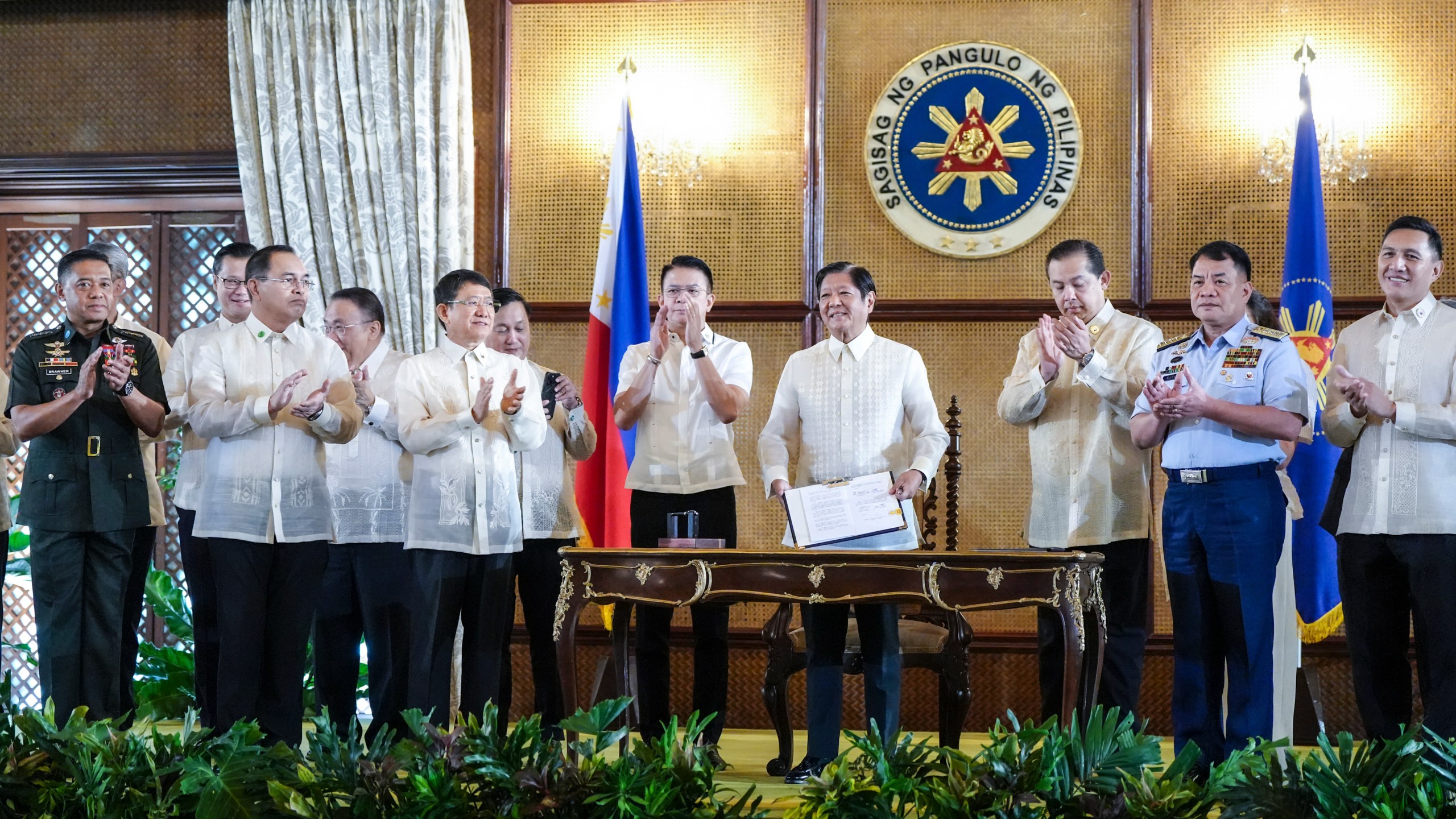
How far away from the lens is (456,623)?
398 centimetres

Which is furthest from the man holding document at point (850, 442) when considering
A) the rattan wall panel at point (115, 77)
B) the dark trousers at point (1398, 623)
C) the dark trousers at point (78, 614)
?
the rattan wall panel at point (115, 77)

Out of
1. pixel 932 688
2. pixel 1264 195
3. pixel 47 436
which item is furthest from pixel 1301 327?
pixel 47 436

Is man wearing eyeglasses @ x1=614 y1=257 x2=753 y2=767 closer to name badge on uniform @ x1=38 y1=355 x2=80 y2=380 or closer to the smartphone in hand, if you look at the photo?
the smartphone in hand

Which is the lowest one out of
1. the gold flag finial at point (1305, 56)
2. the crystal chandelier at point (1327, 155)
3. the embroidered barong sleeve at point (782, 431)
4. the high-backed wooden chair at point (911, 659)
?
the high-backed wooden chair at point (911, 659)

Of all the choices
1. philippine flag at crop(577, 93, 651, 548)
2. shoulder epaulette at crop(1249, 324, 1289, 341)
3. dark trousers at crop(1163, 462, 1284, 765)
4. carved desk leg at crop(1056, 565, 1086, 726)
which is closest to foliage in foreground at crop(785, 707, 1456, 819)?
carved desk leg at crop(1056, 565, 1086, 726)

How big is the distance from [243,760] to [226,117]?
3.90m

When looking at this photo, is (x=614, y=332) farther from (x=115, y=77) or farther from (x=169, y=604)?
(x=115, y=77)

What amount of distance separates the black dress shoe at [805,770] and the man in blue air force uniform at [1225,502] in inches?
37.3

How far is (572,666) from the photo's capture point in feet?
11.9

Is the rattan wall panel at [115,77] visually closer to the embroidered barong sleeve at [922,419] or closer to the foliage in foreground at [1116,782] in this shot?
the embroidered barong sleeve at [922,419]

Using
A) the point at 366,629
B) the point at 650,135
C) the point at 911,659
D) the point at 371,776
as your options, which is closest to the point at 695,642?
the point at 911,659

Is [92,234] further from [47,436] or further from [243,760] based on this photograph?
[243,760]

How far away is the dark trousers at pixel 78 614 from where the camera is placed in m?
3.96

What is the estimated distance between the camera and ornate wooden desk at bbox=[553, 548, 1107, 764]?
132 inches
